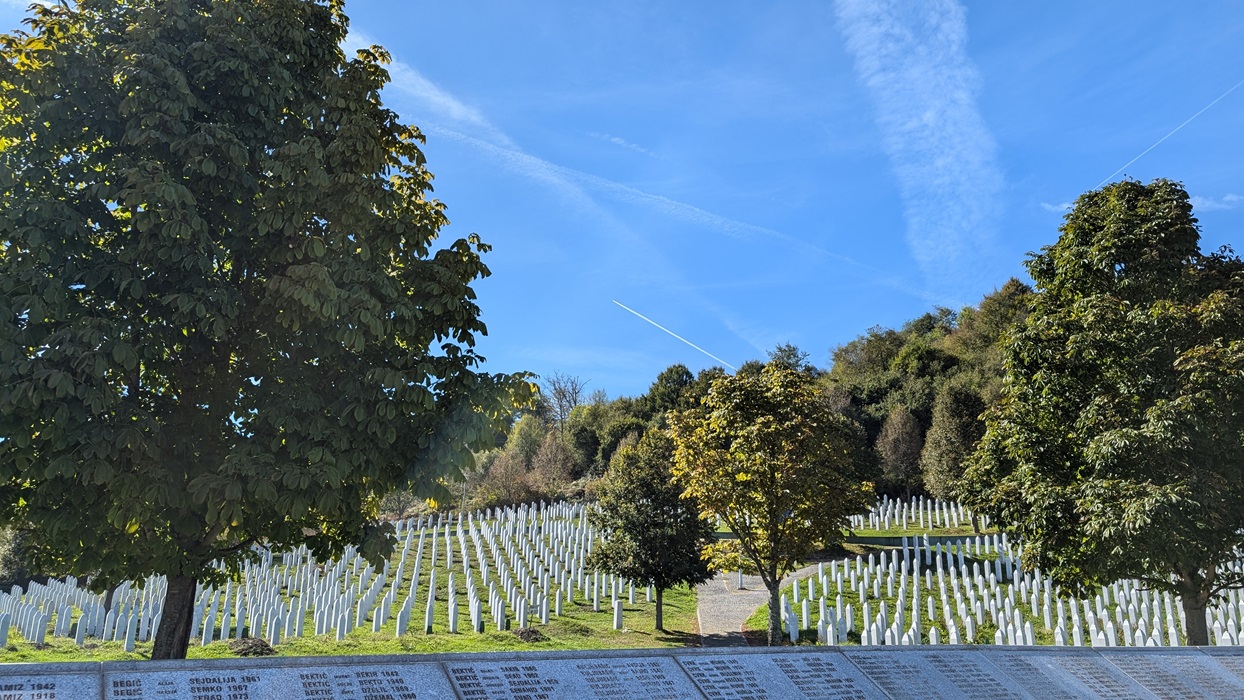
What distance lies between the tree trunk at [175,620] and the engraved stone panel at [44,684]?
3.90m

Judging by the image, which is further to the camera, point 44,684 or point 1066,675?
point 1066,675

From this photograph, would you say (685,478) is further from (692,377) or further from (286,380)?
(692,377)

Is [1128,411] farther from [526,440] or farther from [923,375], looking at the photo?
[526,440]

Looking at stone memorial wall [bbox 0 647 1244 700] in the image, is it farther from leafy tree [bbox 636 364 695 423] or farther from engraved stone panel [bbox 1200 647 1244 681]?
leafy tree [bbox 636 364 695 423]

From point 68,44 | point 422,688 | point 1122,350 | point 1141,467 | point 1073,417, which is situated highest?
point 68,44

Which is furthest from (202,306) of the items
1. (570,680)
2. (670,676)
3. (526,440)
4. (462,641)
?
(526,440)

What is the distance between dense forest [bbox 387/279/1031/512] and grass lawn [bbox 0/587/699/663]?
19464mm

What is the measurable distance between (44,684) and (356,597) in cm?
1892

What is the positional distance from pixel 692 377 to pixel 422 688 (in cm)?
6327

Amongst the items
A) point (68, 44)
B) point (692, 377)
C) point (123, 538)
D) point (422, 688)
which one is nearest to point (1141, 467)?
point (422, 688)

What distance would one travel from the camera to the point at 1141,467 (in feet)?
39.0

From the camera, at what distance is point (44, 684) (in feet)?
12.9

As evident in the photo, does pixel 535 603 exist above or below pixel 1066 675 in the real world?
below

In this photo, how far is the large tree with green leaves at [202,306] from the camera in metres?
6.35
